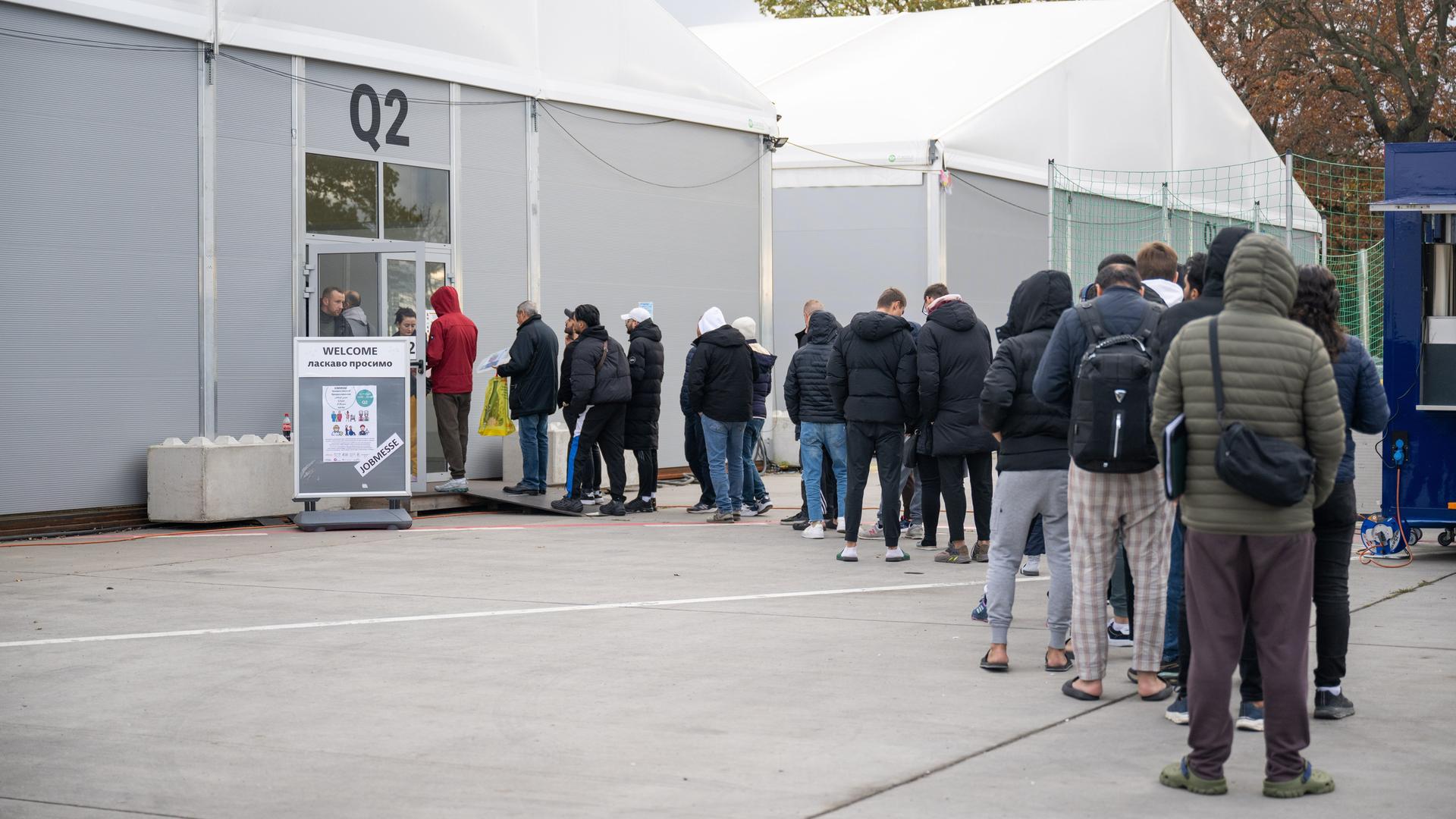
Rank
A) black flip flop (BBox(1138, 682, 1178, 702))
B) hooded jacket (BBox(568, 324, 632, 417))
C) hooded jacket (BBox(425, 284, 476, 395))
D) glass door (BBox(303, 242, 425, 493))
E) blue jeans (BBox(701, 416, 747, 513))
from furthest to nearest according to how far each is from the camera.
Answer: hooded jacket (BBox(425, 284, 476, 395)), glass door (BBox(303, 242, 425, 493)), hooded jacket (BBox(568, 324, 632, 417)), blue jeans (BBox(701, 416, 747, 513)), black flip flop (BBox(1138, 682, 1178, 702))

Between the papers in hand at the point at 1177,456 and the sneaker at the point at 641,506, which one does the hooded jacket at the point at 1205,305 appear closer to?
the papers in hand at the point at 1177,456

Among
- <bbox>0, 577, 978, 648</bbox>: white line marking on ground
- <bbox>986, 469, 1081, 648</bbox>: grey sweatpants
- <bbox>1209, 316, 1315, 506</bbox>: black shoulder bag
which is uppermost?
<bbox>1209, 316, 1315, 506</bbox>: black shoulder bag

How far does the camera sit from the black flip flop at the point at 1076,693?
6.31 metres

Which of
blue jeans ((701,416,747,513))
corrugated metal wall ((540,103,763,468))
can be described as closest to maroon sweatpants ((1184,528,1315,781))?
blue jeans ((701,416,747,513))

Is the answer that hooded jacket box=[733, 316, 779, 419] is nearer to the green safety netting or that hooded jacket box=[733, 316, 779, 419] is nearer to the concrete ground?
the green safety netting

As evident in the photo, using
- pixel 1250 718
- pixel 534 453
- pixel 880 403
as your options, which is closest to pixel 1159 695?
pixel 1250 718

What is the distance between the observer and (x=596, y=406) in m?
13.6

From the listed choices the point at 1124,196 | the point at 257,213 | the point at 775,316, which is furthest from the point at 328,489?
the point at 1124,196

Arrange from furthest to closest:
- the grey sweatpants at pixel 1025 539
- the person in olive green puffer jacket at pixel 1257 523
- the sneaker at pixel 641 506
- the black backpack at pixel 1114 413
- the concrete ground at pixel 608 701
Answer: the sneaker at pixel 641 506 < the grey sweatpants at pixel 1025 539 < the black backpack at pixel 1114 413 < the concrete ground at pixel 608 701 < the person in olive green puffer jacket at pixel 1257 523

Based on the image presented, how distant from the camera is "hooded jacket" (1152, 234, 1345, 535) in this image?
4.82 meters

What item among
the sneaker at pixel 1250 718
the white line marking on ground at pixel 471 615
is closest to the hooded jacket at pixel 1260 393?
the sneaker at pixel 1250 718

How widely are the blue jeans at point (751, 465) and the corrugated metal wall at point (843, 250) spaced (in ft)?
18.7

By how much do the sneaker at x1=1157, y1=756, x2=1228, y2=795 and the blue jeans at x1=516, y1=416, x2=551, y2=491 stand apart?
387 inches

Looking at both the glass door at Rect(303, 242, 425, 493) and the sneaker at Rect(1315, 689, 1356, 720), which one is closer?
the sneaker at Rect(1315, 689, 1356, 720)
